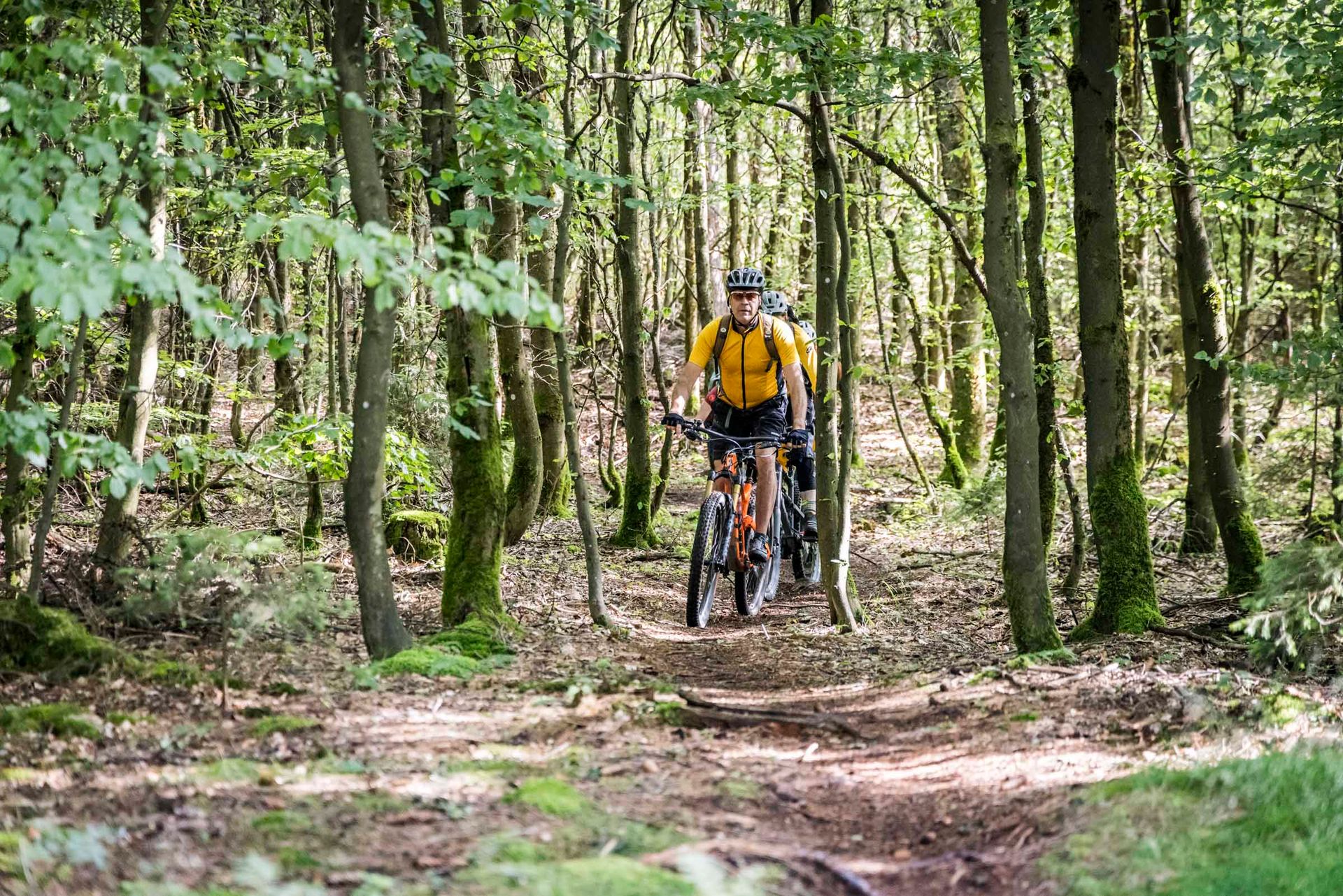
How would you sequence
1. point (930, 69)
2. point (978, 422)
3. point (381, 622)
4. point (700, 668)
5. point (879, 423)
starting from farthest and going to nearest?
point (879, 423) < point (978, 422) < point (930, 69) < point (700, 668) < point (381, 622)

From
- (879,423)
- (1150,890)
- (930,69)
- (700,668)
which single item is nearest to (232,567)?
(700,668)

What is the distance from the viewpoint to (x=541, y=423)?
12.8 m

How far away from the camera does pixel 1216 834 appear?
3.64 meters

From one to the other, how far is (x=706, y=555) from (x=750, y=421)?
1.41m

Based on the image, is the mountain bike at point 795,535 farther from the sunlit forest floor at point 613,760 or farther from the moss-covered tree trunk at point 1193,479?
the moss-covered tree trunk at point 1193,479

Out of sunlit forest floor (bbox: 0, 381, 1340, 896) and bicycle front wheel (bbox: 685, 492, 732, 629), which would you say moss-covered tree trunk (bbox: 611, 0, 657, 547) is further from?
sunlit forest floor (bbox: 0, 381, 1340, 896)

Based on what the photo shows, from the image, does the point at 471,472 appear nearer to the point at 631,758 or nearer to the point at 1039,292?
the point at 631,758

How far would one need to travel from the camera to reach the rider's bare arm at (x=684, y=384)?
8594 millimetres

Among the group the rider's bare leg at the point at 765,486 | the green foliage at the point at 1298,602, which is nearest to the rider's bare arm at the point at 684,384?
the rider's bare leg at the point at 765,486

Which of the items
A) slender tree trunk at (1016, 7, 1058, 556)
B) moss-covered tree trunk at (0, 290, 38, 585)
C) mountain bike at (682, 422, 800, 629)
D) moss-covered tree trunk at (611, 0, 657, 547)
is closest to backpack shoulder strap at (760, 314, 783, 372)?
mountain bike at (682, 422, 800, 629)

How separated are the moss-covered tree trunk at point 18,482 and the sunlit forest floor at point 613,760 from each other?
1.65 m

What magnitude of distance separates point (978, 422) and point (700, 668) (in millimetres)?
12904

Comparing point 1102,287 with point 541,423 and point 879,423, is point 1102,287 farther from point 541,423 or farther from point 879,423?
point 879,423

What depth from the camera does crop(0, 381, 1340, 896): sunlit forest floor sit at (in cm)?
318
